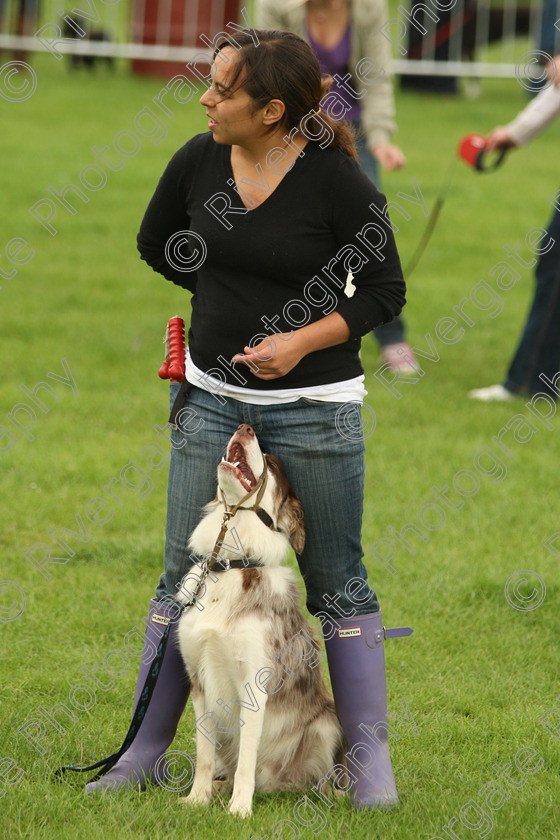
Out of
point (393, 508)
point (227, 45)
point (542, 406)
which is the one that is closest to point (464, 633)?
point (393, 508)

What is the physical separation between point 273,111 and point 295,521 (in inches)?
45.8

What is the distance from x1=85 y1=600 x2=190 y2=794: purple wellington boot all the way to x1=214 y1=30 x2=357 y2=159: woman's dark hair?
154 centimetres

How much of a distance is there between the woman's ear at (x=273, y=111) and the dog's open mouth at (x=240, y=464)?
0.90 meters

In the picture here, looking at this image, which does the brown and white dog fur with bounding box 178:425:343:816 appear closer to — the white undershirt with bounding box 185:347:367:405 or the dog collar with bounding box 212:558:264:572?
the dog collar with bounding box 212:558:264:572

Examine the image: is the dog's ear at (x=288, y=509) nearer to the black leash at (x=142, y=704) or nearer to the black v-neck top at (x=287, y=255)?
the black v-neck top at (x=287, y=255)

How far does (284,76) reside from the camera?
2.92 meters

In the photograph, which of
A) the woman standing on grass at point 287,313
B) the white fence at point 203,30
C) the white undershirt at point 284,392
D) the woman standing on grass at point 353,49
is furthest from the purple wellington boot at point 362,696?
the white fence at point 203,30

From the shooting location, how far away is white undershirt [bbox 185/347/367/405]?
3.10 meters

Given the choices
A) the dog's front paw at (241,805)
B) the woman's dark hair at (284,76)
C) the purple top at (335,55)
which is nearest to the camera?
the woman's dark hair at (284,76)

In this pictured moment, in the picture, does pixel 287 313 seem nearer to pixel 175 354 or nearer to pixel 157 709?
pixel 175 354

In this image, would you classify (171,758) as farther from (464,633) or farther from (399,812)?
(464,633)

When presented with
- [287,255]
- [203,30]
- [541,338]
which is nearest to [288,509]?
[287,255]

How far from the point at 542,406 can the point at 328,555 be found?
448cm

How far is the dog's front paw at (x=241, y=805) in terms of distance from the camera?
3143 millimetres
